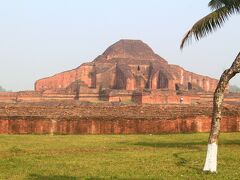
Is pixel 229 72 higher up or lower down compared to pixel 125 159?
higher up

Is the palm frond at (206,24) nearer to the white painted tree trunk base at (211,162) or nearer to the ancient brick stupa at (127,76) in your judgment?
the white painted tree trunk base at (211,162)

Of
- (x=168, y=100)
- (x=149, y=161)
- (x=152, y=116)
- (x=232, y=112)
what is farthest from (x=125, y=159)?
(x=168, y=100)

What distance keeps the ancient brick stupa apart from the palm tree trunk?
2985cm

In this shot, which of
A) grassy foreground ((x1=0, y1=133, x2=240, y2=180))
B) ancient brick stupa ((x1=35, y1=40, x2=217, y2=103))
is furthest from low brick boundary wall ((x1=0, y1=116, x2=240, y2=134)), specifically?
ancient brick stupa ((x1=35, y1=40, x2=217, y2=103))

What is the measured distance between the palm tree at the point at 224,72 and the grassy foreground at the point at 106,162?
37 cm

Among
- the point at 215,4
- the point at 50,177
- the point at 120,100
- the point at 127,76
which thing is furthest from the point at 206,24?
the point at 127,76

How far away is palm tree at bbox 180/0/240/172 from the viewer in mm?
7792

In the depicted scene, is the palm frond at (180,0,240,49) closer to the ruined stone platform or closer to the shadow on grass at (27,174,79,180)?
the shadow on grass at (27,174,79,180)

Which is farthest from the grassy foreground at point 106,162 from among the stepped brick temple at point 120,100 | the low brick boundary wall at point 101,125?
the stepped brick temple at point 120,100

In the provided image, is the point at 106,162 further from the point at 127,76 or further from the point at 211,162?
the point at 127,76

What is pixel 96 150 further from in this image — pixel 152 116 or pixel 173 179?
pixel 152 116

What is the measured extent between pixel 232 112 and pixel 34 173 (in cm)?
1341

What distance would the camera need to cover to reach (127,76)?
131 ft

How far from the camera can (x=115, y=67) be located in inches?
1652
